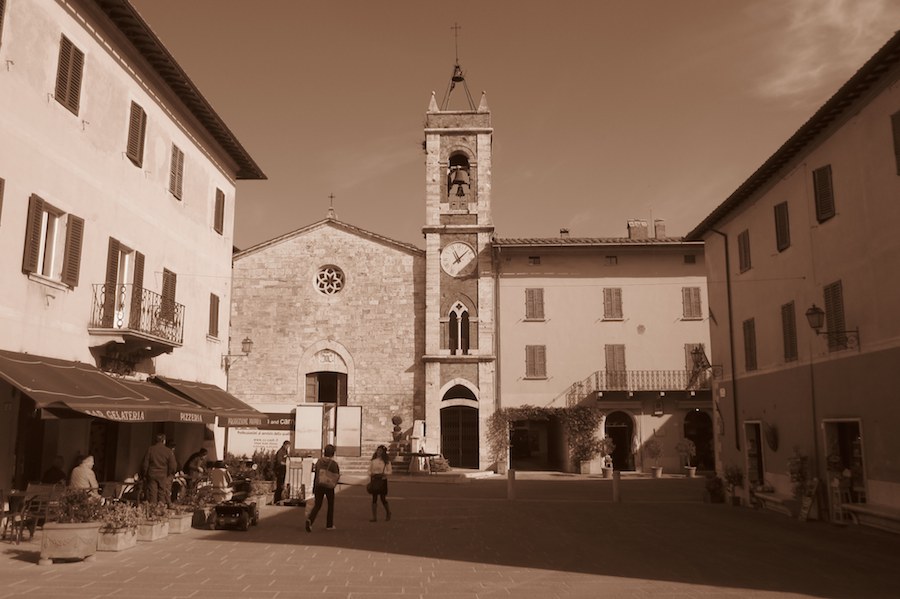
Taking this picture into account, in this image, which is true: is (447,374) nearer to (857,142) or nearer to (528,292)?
(528,292)

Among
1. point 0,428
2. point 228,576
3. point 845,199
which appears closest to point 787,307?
point 845,199

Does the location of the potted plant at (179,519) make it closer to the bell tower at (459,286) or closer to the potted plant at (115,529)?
the potted plant at (115,529)

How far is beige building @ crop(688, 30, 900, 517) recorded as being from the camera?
40.2 feet

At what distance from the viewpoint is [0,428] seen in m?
11.0

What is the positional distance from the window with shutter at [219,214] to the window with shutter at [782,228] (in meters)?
13.7

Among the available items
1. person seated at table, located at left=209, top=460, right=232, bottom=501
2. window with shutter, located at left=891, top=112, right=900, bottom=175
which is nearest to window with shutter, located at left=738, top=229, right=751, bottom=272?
window with shutter, located at left=891, top=112, right=900, bottom=175

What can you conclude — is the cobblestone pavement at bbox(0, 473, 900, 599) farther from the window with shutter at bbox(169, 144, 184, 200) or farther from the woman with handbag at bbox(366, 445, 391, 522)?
the window with shutter at bbox(169, 144, 184, 200)

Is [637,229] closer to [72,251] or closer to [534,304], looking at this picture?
[534,304]

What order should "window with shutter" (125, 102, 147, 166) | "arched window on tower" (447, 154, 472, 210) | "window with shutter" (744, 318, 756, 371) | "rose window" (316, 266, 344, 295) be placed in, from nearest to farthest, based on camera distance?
"window with shutter" (125, 102, 147, 166) → "window with shutter" (744, 318, 756, 371) → "rose window" (316, 266, 344, 295) → "arched window on tower" (447, 154, 472, 210)

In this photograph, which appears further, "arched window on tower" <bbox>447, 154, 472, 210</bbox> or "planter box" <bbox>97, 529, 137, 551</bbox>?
"arched window on tower" <bbox>447, 154, 472, 210</bbox>

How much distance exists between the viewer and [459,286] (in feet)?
99.9

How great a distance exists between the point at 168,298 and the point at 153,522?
6.11 metres

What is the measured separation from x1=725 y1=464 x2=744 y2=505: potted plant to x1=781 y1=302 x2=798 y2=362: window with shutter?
3264 mm

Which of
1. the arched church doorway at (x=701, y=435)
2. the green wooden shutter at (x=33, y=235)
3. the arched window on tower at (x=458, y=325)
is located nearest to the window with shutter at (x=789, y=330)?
the green wooden shutter at (x=33, y=235)
